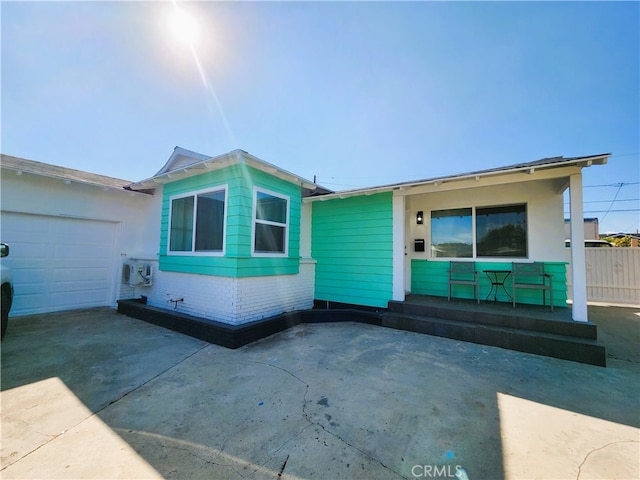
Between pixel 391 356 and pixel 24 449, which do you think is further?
pixel 391 356

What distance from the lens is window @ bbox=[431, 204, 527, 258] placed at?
18.1 feet

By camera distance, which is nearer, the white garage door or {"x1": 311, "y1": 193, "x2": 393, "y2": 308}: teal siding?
the white garage door

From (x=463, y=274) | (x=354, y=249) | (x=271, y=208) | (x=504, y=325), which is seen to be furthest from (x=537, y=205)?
(x=271, y=208)

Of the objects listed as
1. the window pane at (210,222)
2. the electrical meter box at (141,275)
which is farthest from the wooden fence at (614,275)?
the electrical meter box at (141,275)

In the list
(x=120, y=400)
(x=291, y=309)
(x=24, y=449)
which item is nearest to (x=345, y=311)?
(x=291, y=309)

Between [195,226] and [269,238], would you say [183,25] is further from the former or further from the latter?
[269,238]

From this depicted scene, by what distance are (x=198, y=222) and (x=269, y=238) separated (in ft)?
4.82

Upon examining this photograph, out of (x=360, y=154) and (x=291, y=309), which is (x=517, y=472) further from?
(x=360, y=154)

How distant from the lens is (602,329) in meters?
4.93

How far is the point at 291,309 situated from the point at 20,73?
7.14 metres

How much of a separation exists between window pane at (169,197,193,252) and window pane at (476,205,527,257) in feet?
20.6

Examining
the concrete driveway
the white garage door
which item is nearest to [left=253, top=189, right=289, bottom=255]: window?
the concrete driveway

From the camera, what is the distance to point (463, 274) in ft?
18.7

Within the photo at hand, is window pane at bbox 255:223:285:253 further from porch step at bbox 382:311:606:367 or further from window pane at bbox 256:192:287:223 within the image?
porch step at bbox 382:311:606:367
